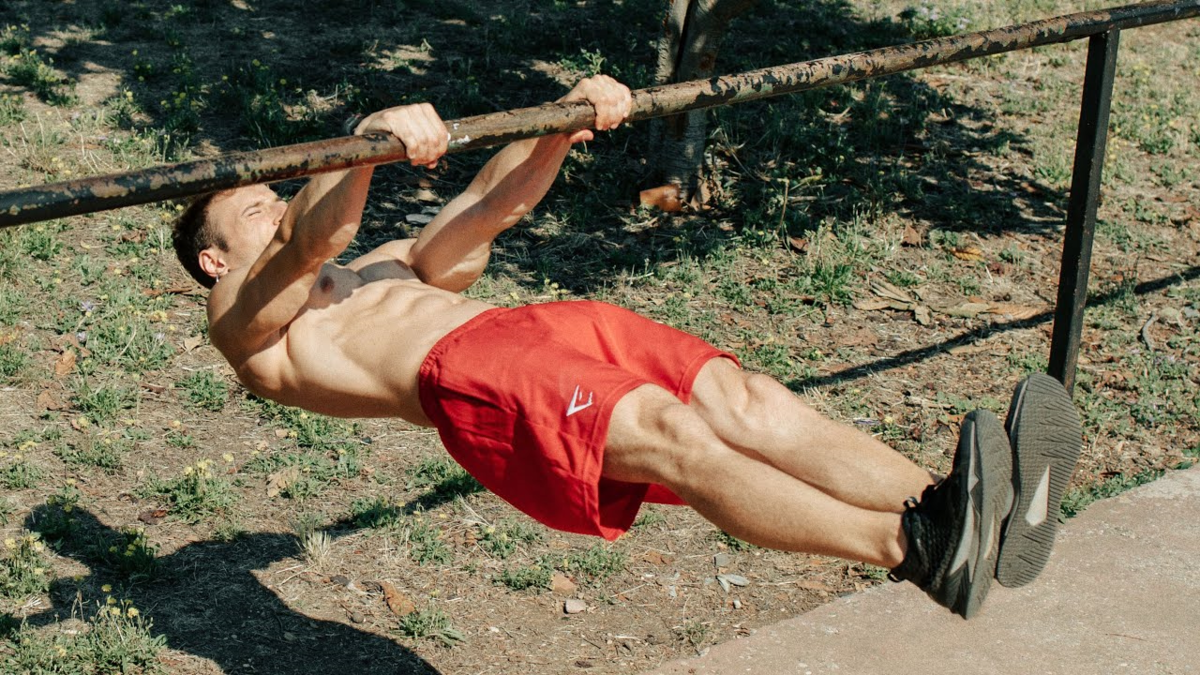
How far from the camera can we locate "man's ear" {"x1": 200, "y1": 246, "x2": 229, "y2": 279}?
3410 millimetres

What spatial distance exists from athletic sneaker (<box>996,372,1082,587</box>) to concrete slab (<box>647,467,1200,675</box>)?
1.10 metres

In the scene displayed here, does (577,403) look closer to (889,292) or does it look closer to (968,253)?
(889,292)

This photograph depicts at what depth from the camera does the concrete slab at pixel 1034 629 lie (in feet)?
11.9

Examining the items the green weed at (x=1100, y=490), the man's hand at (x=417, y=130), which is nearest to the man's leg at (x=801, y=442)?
the man's hand at (x=417, y=130)

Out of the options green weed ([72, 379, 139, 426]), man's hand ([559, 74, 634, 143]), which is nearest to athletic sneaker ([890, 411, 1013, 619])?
man's hand ([559, 74, 634, 143])

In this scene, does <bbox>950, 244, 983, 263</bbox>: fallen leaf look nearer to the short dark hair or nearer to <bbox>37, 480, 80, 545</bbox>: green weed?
the short dark hair

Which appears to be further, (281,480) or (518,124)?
(281,480)

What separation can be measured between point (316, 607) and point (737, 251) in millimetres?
2895

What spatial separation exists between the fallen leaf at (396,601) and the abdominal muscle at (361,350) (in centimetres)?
98

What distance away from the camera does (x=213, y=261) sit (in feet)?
11.2

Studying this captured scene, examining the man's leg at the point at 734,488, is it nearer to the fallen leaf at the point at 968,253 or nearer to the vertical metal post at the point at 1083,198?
the vertical metal post at the point at 1083,198

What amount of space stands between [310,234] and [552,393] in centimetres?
65

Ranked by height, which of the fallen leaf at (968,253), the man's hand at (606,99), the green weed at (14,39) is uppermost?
the man's hand at (606,99)

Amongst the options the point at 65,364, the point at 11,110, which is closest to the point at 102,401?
the point at 65,364
